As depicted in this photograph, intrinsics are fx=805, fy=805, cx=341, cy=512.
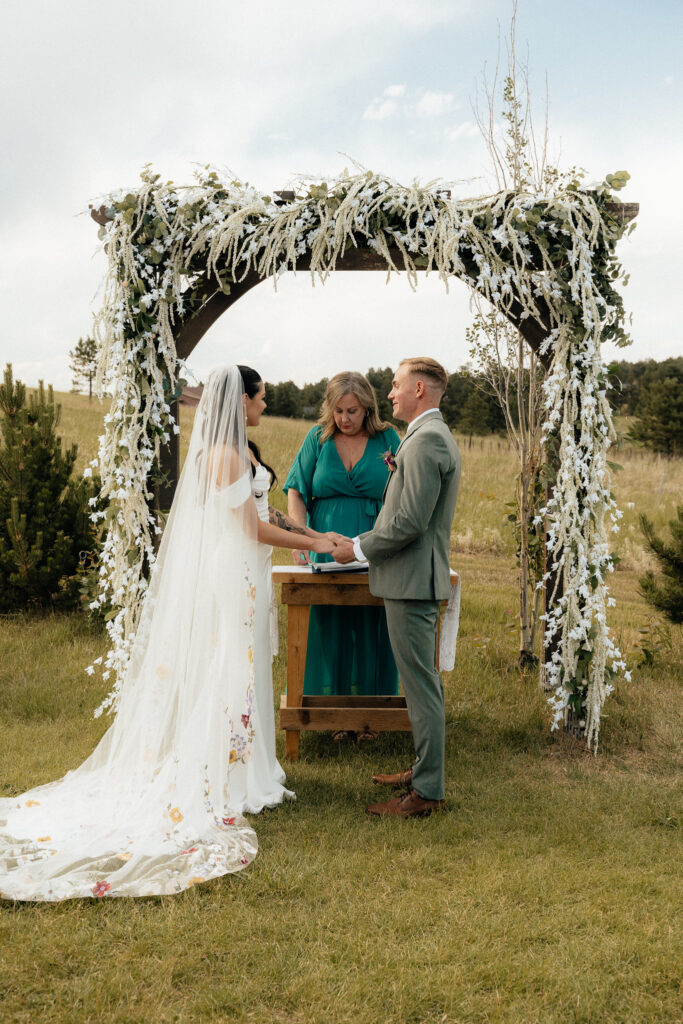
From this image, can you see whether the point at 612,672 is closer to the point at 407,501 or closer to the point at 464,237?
the point at 407,501

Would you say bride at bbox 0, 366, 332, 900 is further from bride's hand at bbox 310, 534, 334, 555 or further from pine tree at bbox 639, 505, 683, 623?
pine tree at bbox 639, 505, 683, 623

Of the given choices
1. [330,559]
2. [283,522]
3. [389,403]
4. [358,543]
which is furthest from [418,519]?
[389,403]

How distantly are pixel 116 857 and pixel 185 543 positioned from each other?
1455 mm

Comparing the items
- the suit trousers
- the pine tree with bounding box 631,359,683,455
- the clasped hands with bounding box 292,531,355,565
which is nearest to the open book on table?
the clasped hands with bounding box 292,531,355,565

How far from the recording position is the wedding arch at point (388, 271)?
4664 millimetres

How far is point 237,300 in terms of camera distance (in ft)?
16.6

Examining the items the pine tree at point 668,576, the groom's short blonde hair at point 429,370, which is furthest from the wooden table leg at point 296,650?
the pine tree at point 668,576

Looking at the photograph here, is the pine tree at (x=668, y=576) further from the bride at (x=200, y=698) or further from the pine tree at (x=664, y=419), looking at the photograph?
the pine tree at (x=664, y=419)

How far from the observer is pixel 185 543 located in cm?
403

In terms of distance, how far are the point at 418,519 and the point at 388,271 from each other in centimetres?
161

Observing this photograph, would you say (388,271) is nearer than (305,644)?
Yes

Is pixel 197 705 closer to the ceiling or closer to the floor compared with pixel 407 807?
closer to the ceiling

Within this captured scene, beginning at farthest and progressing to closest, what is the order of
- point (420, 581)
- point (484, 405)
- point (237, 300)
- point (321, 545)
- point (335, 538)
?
point (484, 405)
point (237, 300)
point (335, 538)
point (321, 545)
point (420, 581)

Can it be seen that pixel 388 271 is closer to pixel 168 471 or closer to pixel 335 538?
pixel 335 538
